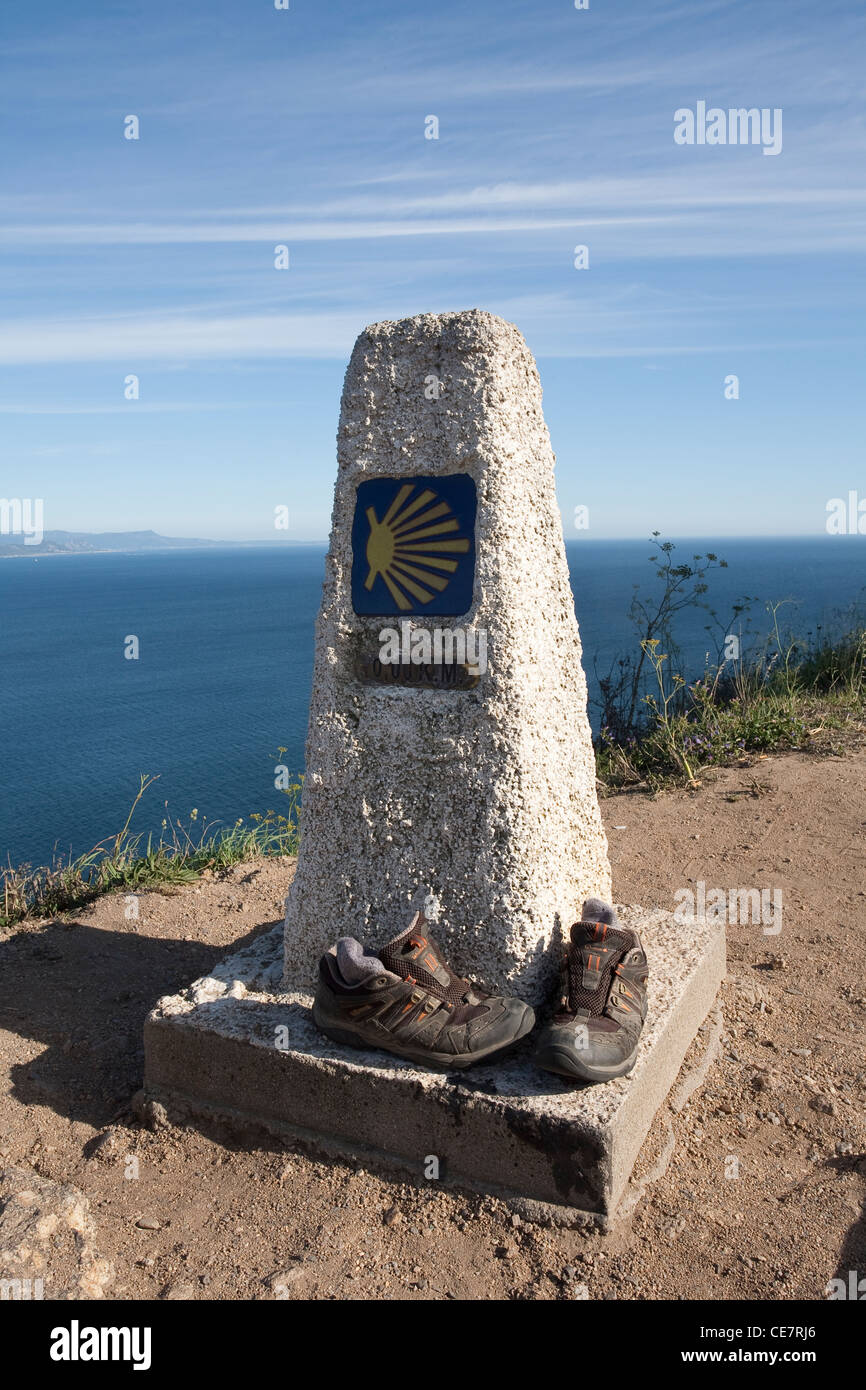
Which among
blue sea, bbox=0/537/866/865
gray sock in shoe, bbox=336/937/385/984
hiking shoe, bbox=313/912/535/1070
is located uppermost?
gray sock in shoe, bbox=336/937/385/984

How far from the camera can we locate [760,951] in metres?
4.13

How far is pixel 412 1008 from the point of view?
266cm

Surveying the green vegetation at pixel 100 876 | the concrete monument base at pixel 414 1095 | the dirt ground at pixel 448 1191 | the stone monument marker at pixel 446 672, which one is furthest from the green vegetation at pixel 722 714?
the concrete monument base at pixel 414 1095

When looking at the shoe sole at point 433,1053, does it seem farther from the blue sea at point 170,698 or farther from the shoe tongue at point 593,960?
the blue sea at point 170,698

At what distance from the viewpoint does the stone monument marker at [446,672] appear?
2873 millimetres

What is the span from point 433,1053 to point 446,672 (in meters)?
1.12

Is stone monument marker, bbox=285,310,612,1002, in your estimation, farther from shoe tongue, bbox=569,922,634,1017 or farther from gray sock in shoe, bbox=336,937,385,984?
gray sock in shoe, bbox=336,937,385,984

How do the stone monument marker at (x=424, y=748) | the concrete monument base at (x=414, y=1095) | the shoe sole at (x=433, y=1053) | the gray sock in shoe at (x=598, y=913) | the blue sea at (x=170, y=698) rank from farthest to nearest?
the blue sea at (x=170, y=698) < the gray sock in shoe at (x=598, y=913) < the stone monument marker at (x=424, y=748) < the shoe sole at (x=433, y=1053) < the concrete monument base at (x=414, y=1095)

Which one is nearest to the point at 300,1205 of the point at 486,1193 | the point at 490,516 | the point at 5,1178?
the point at 486,1193

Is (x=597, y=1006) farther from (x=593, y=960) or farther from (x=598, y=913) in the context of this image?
(x=598, y=913)

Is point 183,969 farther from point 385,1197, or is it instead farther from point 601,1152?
point 601,1152

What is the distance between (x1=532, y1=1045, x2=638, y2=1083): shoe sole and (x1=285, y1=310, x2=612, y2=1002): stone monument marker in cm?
40

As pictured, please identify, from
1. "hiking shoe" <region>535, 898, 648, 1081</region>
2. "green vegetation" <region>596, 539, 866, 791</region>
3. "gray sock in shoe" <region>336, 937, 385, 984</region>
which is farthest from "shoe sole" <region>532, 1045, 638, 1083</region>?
"green vegetation" <region>596, 539, 866, 791</region>

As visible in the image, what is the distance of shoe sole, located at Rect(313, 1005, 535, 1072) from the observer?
2.62 m
